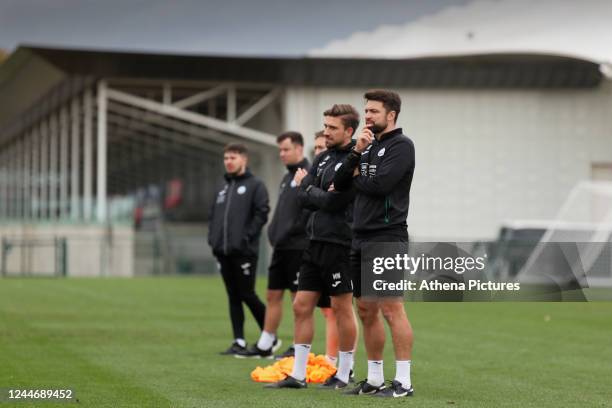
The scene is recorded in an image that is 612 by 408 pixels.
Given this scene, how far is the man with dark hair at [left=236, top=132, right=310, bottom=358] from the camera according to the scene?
11.8 m

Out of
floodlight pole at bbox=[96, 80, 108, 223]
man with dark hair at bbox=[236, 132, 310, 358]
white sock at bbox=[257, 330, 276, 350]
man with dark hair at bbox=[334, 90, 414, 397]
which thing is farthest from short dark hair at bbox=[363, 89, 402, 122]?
floodlight pole at bbox=[96, 80, 108, 223]

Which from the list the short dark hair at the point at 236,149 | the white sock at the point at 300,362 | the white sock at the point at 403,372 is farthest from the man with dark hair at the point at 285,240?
the white sock at the point at 403,372

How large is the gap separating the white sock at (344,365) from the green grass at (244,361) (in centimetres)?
37

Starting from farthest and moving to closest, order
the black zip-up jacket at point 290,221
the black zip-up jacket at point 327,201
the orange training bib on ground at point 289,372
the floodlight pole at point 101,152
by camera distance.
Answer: the floodlight pole at point 101,152, the black zip-up jacket at point 290,221, the orange training bib on ground at point 289,372, the black zip-up jacket at point 327,201

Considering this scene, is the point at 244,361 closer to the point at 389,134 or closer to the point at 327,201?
the point at 327,201

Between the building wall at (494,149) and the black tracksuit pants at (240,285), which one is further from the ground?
the building wall at (494,149)

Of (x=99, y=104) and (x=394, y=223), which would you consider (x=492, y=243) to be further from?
(x=394, y=223)

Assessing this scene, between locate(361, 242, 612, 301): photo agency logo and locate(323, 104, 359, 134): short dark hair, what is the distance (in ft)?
4.18

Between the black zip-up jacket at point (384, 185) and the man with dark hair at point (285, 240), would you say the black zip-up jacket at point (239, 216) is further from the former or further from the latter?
the black zip-up jacket at point (384, 185)

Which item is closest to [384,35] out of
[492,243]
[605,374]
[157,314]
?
[492,243]

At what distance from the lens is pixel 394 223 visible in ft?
28.3

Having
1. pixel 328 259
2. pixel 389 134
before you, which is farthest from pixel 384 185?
pixel 328 259

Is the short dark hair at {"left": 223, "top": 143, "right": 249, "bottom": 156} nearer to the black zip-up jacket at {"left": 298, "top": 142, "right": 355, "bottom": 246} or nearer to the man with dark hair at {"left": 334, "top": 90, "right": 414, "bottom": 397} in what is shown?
the black zip-up jacket at {"left": 298, "top": 142, "right": 355, "bottom": 246}

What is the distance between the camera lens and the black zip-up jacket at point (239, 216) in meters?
12.7
